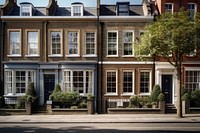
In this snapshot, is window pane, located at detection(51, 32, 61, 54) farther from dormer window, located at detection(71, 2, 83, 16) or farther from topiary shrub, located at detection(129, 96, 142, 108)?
topiary shrub, located at detection(129, 96, 142, 108)

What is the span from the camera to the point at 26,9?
32.3 metres

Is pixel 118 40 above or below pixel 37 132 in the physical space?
above

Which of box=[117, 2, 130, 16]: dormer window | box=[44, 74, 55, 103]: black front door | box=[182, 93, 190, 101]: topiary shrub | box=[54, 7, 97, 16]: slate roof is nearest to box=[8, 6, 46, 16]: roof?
box=[54, 7, 97, 16]: slate roof

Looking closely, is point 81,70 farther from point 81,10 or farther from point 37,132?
point 37,132

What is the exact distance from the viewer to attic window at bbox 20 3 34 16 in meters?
32.2

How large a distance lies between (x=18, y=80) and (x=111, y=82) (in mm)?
8661

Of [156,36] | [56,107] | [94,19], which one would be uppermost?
[94,19]

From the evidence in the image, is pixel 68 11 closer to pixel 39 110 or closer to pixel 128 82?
pixel 128 82

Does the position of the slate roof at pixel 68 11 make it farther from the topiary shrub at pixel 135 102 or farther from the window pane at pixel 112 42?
the topiary shrub at pixel 135 102

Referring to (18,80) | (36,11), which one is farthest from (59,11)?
(18,80)

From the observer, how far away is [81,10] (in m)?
32.0

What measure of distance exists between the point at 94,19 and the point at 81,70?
4.91m

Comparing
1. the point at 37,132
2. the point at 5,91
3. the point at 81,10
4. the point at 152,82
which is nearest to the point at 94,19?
the point at 81,10

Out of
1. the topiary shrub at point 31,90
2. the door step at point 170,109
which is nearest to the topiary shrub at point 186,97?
the door step at point 170,109
